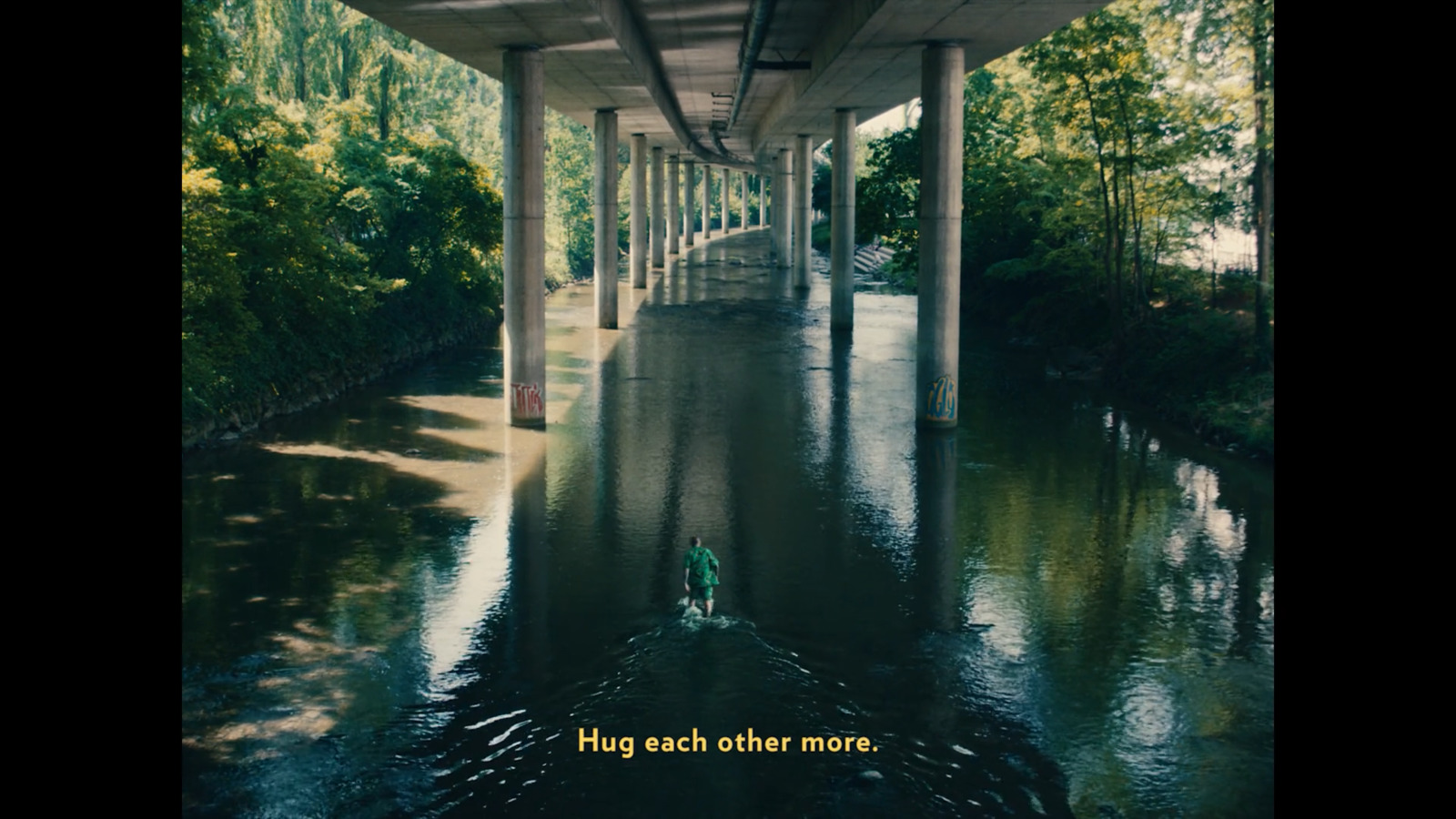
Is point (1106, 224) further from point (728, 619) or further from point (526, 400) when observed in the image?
point (728, 619)

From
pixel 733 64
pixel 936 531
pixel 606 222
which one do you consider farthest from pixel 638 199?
pixel 936 531

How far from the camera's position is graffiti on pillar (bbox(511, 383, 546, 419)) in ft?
82.6

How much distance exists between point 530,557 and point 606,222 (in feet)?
94.1

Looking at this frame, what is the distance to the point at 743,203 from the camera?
13950 centimetres

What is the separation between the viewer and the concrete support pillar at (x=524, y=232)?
24.3m

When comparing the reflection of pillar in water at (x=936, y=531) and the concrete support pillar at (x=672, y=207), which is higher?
the concrete support pillar at (x=672, y=207)

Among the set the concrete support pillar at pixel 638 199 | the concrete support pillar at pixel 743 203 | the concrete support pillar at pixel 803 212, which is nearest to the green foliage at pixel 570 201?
the concrete support pillar at pixel 638 199

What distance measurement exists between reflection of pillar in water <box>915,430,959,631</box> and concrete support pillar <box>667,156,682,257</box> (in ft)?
217

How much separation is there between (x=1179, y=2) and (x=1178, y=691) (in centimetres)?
2678

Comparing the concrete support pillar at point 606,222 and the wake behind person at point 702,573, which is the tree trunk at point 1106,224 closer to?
the concrete support pillar at point 606,222

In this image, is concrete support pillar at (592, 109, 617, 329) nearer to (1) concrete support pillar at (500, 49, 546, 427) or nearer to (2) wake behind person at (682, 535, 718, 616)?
(1) concrete support pillar at (500, 49, 546, 427)

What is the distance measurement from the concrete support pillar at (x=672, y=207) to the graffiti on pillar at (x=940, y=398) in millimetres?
65026

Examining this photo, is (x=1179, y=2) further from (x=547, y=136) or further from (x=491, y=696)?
(x=547, y=136)

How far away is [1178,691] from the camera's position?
11.4 meters
